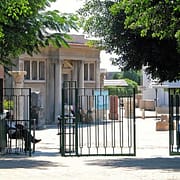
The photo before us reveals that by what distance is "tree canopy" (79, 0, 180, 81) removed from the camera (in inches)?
732

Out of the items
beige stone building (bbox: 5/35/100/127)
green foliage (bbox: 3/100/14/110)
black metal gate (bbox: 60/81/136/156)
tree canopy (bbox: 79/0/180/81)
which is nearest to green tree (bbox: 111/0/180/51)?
tree canopy (bbox: 79/0/180/81)

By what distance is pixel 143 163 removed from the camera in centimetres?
1753

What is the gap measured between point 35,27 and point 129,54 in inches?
121

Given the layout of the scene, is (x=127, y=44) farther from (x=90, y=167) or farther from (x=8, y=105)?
(x=8, y=105)

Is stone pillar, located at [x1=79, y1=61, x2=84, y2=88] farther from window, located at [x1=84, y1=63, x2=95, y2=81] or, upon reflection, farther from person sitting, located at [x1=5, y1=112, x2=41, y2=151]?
person sitting, located at [x1=5, y1=112, x2=41, y2=151]

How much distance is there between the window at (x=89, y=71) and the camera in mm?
47625

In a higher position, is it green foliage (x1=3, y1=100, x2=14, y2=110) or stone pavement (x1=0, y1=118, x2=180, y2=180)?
green foliage (x1=3, y1=100, x2=14, y2=110)

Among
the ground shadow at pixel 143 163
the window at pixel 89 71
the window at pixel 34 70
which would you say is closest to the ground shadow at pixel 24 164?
the ground shadow at pixel 143 163

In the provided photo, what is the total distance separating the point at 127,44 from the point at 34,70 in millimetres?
25361

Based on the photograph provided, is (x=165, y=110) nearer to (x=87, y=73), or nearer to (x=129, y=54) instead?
(x=87, y=73)

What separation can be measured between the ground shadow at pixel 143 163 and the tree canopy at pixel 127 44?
2649 millimetres

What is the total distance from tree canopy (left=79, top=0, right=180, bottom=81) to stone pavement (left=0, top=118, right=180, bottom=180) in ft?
9.37

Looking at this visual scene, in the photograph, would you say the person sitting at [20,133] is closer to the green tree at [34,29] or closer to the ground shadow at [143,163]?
the green tree at [34,29]

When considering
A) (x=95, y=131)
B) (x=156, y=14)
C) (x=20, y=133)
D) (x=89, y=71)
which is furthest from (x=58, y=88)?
(x=156, y=14)
